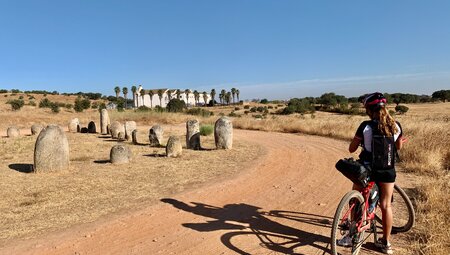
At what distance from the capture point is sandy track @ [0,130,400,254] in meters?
4.63

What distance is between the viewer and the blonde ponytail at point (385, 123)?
3.92 meters

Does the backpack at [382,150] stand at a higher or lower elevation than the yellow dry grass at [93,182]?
higher

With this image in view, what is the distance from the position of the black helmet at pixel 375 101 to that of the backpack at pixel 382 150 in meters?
0.22

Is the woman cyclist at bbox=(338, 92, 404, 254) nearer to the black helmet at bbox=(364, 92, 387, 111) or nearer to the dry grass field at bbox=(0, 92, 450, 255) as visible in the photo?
the black helmet at bbox=(364, 92, 387, 111)

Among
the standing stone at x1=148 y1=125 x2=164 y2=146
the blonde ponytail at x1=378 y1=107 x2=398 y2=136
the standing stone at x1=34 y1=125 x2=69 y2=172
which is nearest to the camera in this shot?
the blonde ponytail at x1=378 y1=107 x2=398 y2=136

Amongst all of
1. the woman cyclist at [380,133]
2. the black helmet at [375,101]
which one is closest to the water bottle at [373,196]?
the woman cyclist at [380,133]

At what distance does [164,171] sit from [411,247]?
254 inches

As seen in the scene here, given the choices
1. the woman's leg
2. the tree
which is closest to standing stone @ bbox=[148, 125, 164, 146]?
the woman's leg

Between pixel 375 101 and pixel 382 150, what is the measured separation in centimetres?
56

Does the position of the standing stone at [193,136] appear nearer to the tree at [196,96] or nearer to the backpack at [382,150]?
the backpack at [382,150]

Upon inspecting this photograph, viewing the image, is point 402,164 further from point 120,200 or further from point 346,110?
point 346,110

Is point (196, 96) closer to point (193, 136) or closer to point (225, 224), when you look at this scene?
point (193, 136)

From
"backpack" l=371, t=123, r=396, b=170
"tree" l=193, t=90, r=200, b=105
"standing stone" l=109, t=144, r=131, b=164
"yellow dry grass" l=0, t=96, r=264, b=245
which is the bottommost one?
"yellow dry grass" l=0, t=96, r=264, b=245

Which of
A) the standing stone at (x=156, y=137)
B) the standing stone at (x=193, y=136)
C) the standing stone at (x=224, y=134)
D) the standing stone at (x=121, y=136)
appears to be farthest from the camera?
the standing stone at (x=121, y=136)
